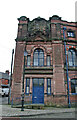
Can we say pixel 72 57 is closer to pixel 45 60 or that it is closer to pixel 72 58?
pixel 72 58

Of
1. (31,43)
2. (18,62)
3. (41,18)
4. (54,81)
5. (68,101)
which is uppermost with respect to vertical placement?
(41,18)

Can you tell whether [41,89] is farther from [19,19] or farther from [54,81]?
[19,19]

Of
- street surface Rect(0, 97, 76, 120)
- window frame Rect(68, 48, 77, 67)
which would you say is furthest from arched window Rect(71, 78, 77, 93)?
street surface Rect(0, 97, 76, 120)

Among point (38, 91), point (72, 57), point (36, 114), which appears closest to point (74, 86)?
point (72, 57)

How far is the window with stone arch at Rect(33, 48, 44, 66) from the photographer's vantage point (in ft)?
43.0

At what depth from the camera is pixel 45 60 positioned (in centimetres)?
1305

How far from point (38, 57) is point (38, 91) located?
4.55m

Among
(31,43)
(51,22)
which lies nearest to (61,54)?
(31,43)

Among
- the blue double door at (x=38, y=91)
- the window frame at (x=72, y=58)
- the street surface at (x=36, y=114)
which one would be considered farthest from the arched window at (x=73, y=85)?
the blue double door at (x=38, y=91)

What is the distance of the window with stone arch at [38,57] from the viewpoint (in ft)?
43.0

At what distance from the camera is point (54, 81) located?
1191cm

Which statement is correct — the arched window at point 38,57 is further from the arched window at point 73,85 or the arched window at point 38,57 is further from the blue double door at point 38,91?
the arched window at point 73,85

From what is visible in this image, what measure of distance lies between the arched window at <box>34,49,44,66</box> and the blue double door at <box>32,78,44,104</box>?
219 cm

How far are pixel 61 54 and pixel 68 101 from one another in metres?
6.01
